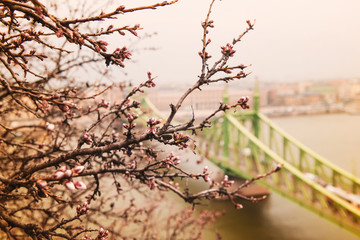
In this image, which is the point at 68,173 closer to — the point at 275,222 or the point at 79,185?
the point at 79,185

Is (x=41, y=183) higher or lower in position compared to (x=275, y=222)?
higher

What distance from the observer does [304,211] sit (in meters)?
14.9

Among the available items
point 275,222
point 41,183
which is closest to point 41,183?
point 41,183

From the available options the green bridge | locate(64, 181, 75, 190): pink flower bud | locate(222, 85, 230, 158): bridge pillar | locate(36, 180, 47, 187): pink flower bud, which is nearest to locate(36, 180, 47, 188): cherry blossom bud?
locate(36, 180, 47, 187): pink flower bud

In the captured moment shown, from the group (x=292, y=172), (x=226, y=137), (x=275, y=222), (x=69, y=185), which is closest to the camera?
(x=69, y=185)

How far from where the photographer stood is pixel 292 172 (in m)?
12.0

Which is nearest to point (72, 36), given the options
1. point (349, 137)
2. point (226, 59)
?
point (226, 59)

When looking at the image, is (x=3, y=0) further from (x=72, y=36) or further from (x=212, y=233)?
(x=212, y=233)

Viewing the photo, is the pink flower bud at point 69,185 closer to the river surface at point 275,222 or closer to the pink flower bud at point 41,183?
the pink flower bud at point 41,183

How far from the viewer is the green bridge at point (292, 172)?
1120 cm

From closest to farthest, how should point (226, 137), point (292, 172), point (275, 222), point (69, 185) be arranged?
point (69, 185), point (292, 172), point (275, 222), point (226, 137)

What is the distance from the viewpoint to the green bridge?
11195 mm

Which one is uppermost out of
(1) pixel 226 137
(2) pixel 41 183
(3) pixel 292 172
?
(2) pixel 41 183

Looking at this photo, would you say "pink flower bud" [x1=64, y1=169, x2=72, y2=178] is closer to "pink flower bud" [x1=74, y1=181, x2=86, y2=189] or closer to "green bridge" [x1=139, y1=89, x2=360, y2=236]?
"pink flower bud" [x1=74, y1=181, x2=86, y2=189]
